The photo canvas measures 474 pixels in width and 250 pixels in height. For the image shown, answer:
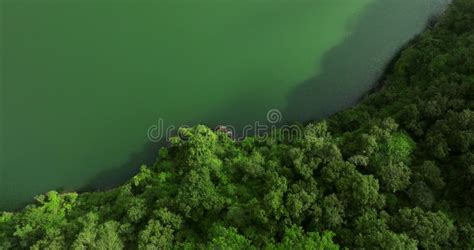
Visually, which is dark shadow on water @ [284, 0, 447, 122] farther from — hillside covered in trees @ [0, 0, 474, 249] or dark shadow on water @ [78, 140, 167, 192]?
dark shadow on water @ [78, 140, 167, 192]

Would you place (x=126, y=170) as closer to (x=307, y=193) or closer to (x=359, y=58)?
(x=307, y=193)

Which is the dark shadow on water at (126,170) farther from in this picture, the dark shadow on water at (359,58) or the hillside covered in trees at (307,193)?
the dark shadow on water at (359,58)

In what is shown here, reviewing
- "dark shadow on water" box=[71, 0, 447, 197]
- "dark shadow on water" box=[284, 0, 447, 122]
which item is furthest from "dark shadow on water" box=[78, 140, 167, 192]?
"dark shadow on water" box=[284, 0, 447, 122]

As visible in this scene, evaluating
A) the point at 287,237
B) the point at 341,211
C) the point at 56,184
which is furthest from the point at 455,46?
the point at 56,184

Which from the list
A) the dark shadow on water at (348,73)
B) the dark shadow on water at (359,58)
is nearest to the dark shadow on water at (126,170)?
the dark shadow on water at (348,73)

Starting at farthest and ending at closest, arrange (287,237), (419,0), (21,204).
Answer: (419,0), (21,204), (287,237)

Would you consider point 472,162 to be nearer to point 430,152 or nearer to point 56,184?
point 430,152
